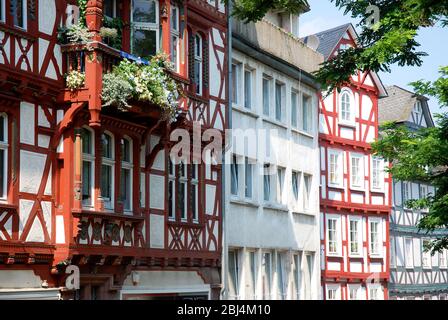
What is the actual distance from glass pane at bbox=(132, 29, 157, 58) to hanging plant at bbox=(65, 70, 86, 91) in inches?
99.7

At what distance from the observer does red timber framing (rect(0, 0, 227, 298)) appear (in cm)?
1703

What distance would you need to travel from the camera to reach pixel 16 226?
1691 centimetres

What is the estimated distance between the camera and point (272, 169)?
2941cm

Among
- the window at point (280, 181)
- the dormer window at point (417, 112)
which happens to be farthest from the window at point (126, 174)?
the dormer window at point (417, 112)

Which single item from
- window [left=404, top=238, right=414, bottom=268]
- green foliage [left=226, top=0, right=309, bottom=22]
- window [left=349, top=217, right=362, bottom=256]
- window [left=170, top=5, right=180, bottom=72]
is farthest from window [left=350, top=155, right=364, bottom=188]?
green foliage [left=226, top=0, right=309, bottom=22]

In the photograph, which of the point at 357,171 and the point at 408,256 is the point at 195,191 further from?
the point at 408,256

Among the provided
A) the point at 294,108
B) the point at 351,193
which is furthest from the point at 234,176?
the point at 351,193

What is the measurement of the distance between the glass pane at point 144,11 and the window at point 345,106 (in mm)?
16990

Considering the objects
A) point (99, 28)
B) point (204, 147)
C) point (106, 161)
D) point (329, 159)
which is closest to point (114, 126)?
point (106, 161)

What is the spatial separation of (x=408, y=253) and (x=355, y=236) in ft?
25.0

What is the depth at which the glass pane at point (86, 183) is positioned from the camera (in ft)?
62.0

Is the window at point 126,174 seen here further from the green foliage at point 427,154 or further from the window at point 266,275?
the window at point 266,275

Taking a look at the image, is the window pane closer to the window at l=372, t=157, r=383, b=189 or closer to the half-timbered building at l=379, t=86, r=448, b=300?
the window at l=372, t=157, r=383, b=189

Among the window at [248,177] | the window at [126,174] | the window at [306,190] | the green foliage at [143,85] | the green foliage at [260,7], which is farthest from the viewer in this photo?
the window at [306,190]
